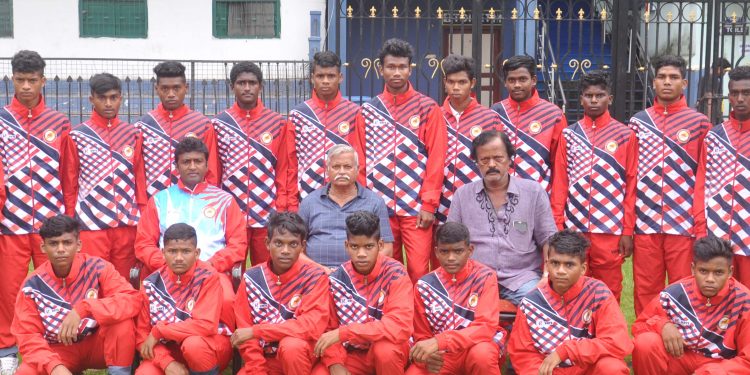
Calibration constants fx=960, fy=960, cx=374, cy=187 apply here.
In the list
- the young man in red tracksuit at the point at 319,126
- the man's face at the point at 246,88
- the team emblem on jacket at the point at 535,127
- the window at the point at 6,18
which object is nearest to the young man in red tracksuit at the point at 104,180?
the man's face at the point at 246,88

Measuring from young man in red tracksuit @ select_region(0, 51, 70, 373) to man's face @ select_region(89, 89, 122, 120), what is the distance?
29 cm

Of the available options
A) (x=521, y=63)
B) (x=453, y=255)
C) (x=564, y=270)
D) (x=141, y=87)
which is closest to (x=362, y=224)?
(x=453, y=255)

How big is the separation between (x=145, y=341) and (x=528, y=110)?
2673mm

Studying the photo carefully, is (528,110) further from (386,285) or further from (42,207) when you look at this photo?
(42,207)

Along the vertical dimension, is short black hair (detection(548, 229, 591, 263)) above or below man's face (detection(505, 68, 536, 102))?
below

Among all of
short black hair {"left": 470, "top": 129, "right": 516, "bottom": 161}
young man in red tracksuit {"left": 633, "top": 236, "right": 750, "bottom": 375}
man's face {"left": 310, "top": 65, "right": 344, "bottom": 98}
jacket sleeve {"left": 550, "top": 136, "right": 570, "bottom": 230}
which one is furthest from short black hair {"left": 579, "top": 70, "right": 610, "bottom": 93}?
man's face {"left": 310, "top": 65, "right": 344, "bottom": 98}

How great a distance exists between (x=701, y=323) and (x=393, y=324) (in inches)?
62.8

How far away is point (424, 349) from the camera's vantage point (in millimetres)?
4918

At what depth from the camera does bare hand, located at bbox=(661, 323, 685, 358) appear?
4.92 meters

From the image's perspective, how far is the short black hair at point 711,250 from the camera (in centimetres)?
492

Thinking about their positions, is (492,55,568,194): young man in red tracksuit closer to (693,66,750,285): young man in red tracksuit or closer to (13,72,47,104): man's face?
(693,66,750,285): young man in red tracksuit

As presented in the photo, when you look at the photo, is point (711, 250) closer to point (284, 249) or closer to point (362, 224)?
point (362, 224)

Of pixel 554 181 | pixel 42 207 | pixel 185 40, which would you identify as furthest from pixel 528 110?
pixel 185 40

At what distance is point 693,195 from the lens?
5.73m
